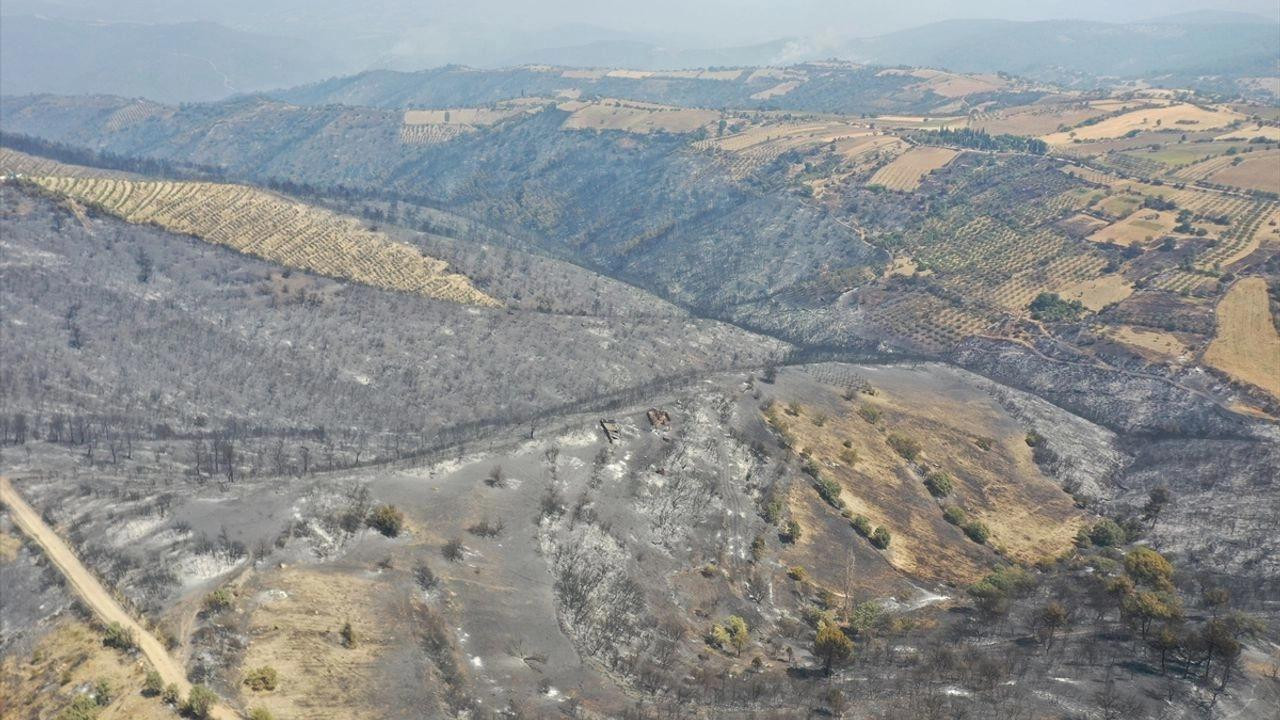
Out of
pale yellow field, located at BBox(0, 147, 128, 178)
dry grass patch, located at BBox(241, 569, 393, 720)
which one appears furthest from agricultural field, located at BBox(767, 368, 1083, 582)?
pale yellow field, located at BBox(0, 147, 128, 178)

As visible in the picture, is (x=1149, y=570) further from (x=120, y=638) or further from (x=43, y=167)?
(x=43, y=167)

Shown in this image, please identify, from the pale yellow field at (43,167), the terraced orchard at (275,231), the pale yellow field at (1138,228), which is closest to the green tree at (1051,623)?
the terraced orchard at (275,231)

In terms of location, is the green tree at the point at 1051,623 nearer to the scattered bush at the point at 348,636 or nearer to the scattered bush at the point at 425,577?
the scattered bush at the point at 425,577

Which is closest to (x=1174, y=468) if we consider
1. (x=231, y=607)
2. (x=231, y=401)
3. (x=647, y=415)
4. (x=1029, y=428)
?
(x=1029, y=428)

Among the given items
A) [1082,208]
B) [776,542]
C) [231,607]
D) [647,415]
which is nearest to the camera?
[231,607]

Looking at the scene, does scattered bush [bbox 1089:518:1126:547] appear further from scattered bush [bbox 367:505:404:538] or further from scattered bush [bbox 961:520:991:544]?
scattered bush [bbox 367:505:404:538]

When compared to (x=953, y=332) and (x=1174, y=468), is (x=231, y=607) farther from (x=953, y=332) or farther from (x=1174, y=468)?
(x=953, y=332)
